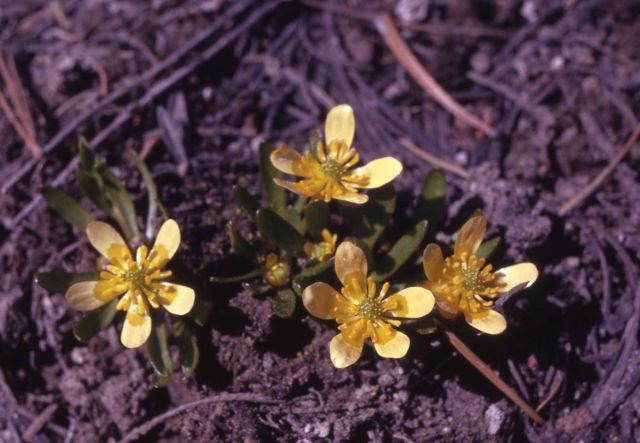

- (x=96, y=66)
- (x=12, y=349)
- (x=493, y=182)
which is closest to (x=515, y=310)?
(x=493, y=182)

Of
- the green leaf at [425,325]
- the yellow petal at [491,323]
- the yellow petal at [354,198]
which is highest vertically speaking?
the yellow petal at [354,198]

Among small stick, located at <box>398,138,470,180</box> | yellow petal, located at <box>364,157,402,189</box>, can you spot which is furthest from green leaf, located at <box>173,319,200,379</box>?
small stick, located at <box>398,138,470,180</box>

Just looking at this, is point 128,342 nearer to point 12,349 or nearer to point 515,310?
point 12,349

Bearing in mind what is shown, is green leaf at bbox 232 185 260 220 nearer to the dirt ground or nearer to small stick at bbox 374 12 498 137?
the dirt ground

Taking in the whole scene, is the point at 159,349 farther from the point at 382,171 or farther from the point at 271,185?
the point at 382,171

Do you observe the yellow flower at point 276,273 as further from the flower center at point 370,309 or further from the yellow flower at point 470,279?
the yellow flower at point 470,279

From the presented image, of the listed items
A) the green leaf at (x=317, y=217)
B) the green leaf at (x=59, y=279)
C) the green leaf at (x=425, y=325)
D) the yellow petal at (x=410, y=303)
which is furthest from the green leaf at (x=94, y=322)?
the green leaf at (x=425, y=325)
